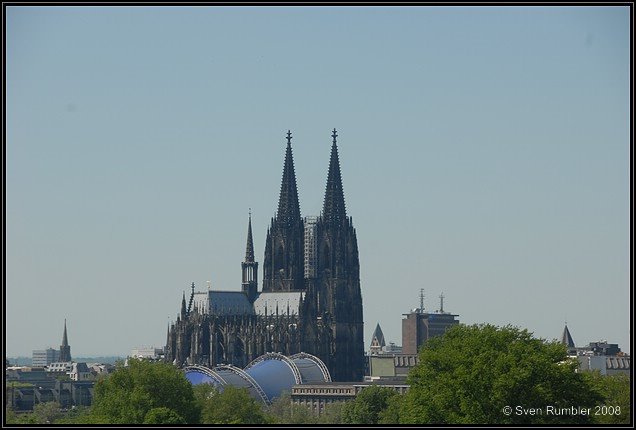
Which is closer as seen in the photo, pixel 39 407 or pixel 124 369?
pixel 124 369

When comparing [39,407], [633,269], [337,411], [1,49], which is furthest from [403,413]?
[39,407]

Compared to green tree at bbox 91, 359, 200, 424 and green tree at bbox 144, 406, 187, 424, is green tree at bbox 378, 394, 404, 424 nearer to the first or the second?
green tree at bbox 91, 359, 200, 424

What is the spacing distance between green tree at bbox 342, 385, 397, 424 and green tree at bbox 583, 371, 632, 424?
35.1 m

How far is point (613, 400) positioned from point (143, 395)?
90.3 feet

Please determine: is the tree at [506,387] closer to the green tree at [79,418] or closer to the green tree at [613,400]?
the green tree at [613,400]

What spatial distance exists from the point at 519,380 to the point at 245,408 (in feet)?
146

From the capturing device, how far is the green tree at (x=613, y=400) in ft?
293

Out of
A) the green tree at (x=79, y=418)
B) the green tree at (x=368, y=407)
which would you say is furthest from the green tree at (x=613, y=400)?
the green tree at (x=368, y=407)

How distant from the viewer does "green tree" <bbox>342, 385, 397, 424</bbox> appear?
144m

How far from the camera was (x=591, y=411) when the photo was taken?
282ft

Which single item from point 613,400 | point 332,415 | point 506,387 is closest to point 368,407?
point 332,415

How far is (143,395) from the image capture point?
107938mm

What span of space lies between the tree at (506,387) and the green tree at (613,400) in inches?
42.1
